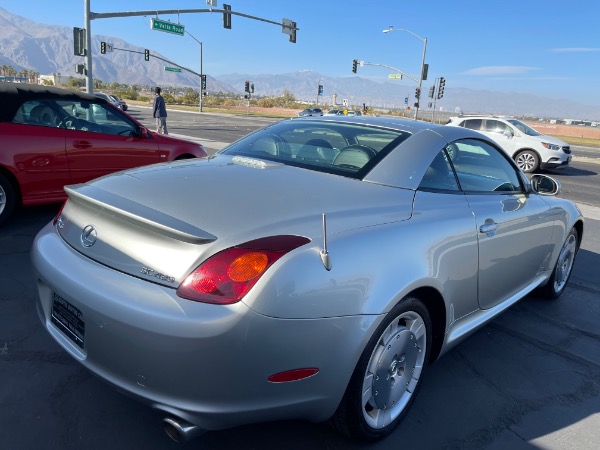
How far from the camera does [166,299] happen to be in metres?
1.78

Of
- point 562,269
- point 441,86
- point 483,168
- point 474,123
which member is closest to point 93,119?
point 483,168

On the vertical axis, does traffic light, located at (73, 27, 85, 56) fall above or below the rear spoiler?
above

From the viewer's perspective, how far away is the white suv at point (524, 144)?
48.4ft

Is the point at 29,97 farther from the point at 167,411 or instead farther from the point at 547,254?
the point at 547,254

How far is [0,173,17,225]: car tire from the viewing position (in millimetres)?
5102

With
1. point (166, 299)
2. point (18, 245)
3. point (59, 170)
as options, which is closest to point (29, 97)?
point (59, 170)

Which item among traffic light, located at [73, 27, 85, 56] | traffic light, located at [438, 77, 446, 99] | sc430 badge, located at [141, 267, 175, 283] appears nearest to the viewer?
sc430 badge, located at [141, 267, 175, 283]

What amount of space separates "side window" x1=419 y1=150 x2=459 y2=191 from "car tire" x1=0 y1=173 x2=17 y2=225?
4.59m

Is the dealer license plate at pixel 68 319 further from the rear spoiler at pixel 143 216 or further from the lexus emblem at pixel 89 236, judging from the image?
the rear spoiler at pixel 143 216

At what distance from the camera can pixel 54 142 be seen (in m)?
5.36

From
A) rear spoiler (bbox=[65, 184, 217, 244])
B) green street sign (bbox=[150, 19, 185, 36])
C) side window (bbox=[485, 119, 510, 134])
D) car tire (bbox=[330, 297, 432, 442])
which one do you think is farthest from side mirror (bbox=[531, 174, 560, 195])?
green street sign (bbox=[150, 19, 185, 36])

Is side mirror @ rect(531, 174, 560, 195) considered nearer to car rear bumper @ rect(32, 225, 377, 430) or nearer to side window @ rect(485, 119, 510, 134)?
car rear bumper @ rect(32, 225, 377, 430)

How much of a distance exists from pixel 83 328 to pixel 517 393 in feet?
8.17

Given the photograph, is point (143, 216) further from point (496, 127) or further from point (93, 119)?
point (496, 127)
